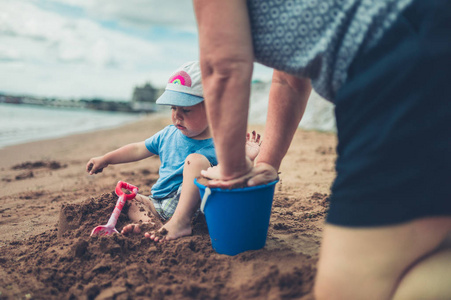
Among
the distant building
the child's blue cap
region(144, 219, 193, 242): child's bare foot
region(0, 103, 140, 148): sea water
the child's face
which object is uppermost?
the distant building

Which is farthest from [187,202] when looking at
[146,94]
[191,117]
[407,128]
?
[146,94]

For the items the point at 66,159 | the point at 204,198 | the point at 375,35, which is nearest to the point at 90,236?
the point at 204,198

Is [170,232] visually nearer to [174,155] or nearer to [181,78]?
[174,155]

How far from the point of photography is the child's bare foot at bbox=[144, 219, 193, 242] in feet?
6.88

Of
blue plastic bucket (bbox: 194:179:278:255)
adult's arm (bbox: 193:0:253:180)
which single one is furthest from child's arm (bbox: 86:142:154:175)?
adult's arm (bbox: 193:0:253:180)

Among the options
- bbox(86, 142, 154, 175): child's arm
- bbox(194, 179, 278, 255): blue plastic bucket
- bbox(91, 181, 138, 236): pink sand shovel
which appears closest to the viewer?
bbox(194, 179, 278, 255): blue plastic bucket

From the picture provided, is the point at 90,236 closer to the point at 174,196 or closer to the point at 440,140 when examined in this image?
the point at 174,196

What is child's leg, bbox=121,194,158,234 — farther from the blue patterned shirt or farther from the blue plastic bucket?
the blue patterned shirt

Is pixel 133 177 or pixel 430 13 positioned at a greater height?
pixel 430 13

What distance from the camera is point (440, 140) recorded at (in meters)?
1.19

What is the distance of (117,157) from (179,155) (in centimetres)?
51

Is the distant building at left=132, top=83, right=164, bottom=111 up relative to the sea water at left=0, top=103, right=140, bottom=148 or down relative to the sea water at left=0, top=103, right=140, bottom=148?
up

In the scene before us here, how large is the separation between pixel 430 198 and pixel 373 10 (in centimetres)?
65

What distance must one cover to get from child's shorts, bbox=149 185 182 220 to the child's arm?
1.41 ft
